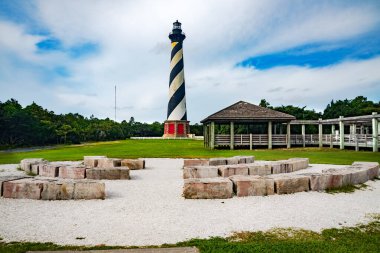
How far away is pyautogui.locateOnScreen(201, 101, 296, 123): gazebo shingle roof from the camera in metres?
30.3

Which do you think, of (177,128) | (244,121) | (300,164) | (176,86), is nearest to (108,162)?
(300,164)

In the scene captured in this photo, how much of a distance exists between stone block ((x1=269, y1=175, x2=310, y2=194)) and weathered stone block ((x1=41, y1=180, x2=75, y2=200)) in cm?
625

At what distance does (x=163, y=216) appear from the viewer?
7113 millimetres

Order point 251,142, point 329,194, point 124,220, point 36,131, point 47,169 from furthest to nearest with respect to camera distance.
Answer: point 36,131
point 251,142
point 47,169
point 329,194
point 124,220

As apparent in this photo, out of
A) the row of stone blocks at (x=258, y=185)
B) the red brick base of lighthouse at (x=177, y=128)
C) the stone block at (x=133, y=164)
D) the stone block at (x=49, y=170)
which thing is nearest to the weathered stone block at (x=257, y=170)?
the row of stone blocks at (x=258, y=185)

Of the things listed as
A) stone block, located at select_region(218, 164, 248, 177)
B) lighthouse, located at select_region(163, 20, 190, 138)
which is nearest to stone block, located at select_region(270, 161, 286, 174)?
stone block, located at select_region(218, 164, 248, 177)

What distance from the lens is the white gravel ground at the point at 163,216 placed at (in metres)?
5.81

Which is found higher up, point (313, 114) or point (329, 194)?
point (313, 114)

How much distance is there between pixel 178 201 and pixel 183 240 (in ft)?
10.3

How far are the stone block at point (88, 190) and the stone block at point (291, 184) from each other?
541 cm

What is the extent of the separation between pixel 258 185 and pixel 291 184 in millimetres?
1241

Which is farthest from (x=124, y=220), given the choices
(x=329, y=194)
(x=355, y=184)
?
(x=355, y=184)

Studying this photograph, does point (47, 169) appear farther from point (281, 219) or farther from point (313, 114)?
point (313, 114)

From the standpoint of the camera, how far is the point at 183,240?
5500 millimetres
